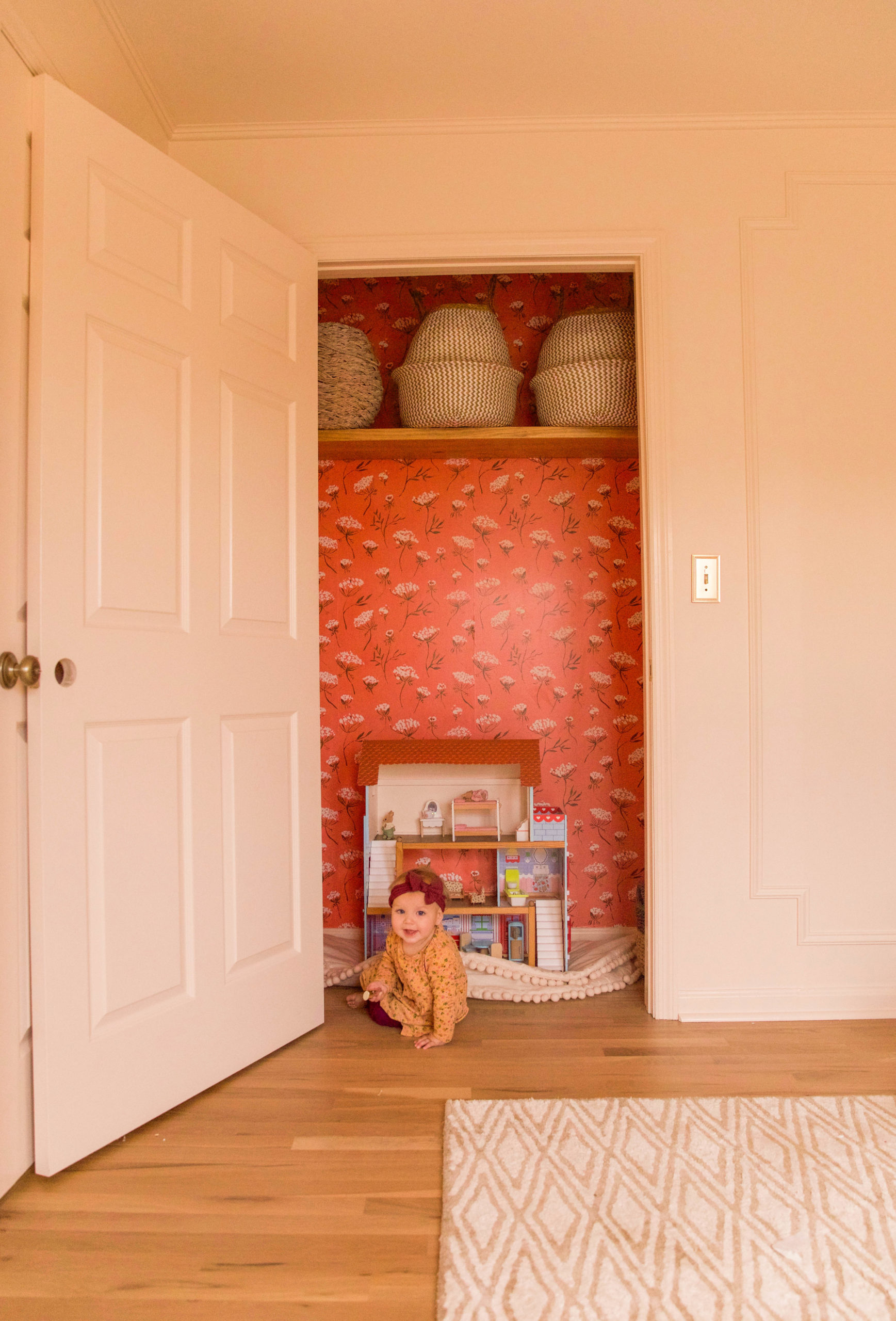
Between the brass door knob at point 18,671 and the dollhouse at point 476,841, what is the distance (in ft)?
4.33

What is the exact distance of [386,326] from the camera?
9.81 ft

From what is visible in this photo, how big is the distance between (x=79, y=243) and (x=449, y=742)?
175cm

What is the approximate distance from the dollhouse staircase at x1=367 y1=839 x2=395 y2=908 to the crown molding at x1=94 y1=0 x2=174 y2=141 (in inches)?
90.8

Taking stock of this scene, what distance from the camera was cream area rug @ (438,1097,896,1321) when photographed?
1.23 m

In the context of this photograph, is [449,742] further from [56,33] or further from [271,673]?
[56,33]

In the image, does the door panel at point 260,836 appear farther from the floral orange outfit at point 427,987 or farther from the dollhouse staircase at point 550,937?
the dollhouse staircase at point 550,937

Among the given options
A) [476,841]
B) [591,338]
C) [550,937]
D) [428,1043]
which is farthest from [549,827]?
[591,338]

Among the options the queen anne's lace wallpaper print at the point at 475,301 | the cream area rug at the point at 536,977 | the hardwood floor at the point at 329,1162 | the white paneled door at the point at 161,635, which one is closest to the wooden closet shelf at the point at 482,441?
the queen anne's lace wallpaper print at the point at 475,301

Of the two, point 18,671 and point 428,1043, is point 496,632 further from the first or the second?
point 18,671

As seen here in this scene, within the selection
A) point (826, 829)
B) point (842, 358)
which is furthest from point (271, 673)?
point (842, 358)

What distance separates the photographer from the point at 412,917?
2.21 metres

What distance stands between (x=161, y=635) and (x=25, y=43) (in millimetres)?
1224

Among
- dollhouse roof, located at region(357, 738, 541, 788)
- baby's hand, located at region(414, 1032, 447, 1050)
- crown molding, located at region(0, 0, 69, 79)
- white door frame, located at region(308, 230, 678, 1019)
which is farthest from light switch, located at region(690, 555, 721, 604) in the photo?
crown molding, located at region(0, 0, 69, 79)

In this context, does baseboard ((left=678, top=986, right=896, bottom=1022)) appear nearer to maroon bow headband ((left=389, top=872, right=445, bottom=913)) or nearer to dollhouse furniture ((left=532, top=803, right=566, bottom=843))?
dollhouse furniture ((left=532, top=803, right=566, bottom=843))
